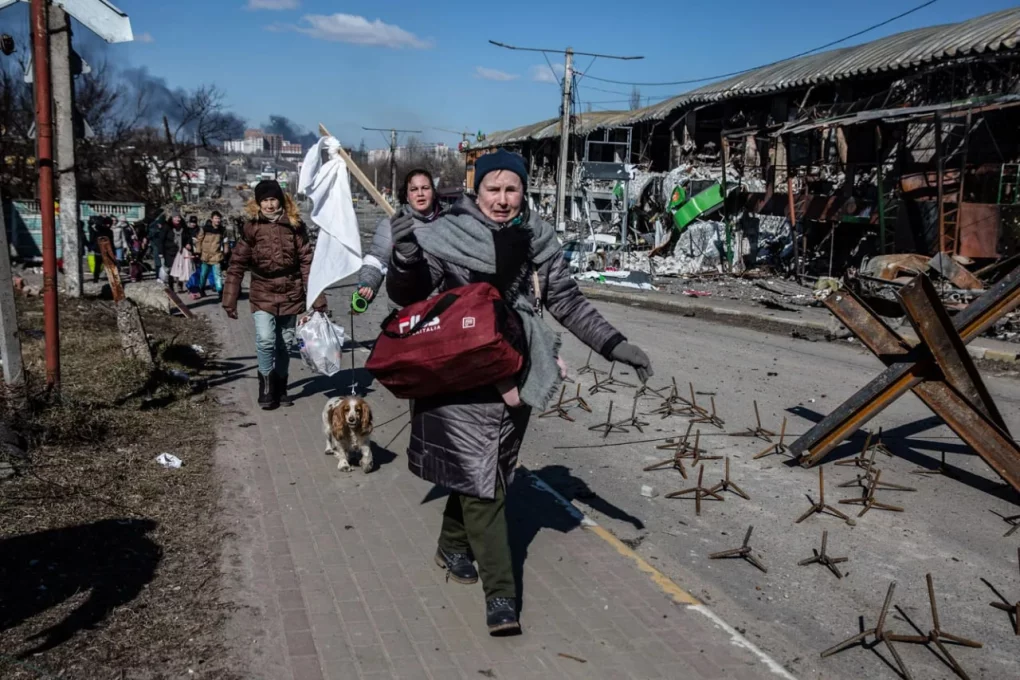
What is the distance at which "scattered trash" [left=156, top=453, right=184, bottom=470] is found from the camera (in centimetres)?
559

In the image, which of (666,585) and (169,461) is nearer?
(666,585)

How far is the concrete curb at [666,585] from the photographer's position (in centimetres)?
359

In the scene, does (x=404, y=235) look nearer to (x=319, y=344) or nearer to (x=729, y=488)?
(x=729, y=488)

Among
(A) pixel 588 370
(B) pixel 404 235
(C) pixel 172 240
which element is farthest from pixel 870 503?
(C) pixel 172 240

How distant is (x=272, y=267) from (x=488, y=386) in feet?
13.3

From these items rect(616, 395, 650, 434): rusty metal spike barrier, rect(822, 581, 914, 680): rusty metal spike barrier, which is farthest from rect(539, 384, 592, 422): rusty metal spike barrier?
rect(822, 581, 914, 680): rusty metal spike barrier

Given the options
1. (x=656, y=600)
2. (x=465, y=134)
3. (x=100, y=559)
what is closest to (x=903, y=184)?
(x=656, y=600)

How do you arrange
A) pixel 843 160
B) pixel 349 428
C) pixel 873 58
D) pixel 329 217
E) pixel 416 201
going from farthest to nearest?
1. pixel 843 160
2. pixel 873 58
3. pixel 329 217
4. pixel 416 201
5. pixel 349 428

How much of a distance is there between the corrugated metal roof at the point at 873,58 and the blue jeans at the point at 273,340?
669 inches

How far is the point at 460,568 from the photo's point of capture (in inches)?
163

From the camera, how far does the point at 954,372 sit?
5336 millimetres

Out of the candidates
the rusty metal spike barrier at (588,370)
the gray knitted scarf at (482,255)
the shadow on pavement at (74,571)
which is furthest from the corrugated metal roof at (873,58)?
the shadow on pavement at (74,571)

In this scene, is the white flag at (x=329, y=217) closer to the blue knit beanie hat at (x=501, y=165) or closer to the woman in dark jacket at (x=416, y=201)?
the woman in dark jacket at (x=416, y=201)

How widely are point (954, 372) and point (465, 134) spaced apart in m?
47.7
